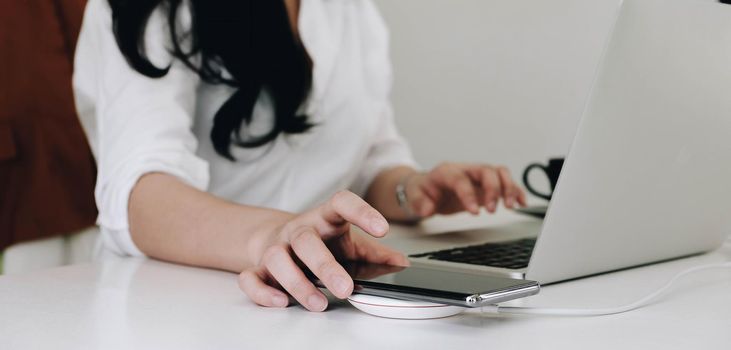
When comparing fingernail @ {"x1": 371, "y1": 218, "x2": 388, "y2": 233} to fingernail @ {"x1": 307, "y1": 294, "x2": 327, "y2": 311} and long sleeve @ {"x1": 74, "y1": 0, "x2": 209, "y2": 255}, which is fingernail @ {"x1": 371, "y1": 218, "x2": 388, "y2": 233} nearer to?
fingernail @ {"x1": 307, "y1": 294, "x2": 327, "y2": 311}

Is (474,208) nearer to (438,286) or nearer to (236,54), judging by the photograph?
(236,54)

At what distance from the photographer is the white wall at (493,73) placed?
2.89 metres

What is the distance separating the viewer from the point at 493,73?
9.79 feet

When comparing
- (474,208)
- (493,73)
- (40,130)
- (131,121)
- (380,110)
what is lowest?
(40,130)

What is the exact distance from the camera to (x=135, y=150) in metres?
0.99

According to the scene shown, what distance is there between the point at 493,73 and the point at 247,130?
1.85 metres

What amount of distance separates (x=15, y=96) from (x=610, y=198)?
3.80ft

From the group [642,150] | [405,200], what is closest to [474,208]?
[405,200]

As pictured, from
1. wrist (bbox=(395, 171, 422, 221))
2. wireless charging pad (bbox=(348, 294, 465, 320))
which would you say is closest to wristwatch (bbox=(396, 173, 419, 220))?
wrist (bbox=(395, 171, 422, 221))

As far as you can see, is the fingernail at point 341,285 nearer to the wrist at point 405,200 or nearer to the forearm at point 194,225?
the forearm at point 194,225

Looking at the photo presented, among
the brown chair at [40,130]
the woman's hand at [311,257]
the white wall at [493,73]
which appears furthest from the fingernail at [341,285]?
the white wall at [493,73]

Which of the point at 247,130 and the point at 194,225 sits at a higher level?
the point at 247,130

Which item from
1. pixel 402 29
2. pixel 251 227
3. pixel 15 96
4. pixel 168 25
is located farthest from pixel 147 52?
pixel 402 29

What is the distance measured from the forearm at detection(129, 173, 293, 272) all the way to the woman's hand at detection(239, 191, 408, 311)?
0.28 ft
